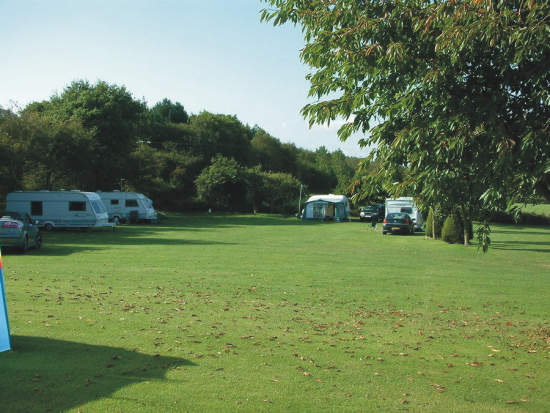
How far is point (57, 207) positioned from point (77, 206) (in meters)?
1.33

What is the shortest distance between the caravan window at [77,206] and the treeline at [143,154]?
4.58m

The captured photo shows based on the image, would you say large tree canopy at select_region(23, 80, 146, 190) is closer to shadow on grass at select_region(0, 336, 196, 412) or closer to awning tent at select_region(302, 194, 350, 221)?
awning tent at select_region(302, 194, 350, 221)

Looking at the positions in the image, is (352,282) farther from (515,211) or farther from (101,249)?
(101,249)

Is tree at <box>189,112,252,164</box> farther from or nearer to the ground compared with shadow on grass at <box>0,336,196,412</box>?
farther from the ground

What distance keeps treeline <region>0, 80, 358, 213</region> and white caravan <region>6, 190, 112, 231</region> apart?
255cm

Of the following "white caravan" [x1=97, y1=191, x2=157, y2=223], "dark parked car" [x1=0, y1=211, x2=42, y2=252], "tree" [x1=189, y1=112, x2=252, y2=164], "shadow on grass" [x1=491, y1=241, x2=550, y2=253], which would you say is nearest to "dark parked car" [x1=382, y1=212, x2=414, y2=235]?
"shadow on grass" [x1=491, y1=241, x2=550, y2=253]

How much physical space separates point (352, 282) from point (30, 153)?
27332 millimetres

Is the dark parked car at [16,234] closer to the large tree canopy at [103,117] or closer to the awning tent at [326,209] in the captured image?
the large tree canopy at [103,117]

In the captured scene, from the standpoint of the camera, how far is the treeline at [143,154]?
34.0 metres

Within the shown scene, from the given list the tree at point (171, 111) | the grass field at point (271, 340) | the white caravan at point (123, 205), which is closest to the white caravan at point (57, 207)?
the white caravan at point (123, 205)

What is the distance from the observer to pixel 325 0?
6.64 meters

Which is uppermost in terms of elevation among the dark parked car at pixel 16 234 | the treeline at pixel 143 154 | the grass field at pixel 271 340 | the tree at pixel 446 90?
the treeline at pixel 143 154

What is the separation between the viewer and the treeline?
34.0 m

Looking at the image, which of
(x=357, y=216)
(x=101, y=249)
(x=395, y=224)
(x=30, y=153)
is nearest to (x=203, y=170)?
(x=357, y=216)
